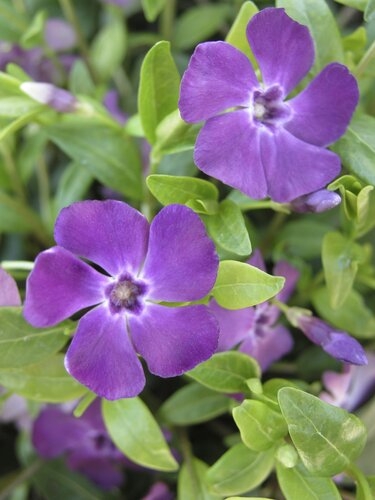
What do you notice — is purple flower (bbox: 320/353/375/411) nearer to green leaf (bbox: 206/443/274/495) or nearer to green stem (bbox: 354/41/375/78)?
green leaf (bbox: 206/443/274/495)

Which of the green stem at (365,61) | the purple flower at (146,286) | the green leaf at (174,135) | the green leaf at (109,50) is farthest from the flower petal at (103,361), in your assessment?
the green leaf at (109,50)

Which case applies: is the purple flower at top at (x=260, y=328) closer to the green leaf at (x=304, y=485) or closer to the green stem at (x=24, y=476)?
the green leaf at (x=304, y=485)

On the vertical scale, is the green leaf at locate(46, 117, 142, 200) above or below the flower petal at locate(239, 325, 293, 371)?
above

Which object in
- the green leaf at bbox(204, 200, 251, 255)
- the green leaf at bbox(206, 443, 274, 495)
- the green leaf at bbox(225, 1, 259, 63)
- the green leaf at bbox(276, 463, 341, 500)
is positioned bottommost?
the green leaf at bbox(206, 443, 274, 495)

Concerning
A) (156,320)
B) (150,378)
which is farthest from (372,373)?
(156,320)

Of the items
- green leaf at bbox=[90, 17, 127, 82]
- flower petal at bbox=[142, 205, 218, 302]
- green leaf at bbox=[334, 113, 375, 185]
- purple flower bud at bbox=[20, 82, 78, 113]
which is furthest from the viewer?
green leaf at bbox=[90, 17, 127, 82]

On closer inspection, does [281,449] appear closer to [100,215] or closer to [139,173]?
[100,215]

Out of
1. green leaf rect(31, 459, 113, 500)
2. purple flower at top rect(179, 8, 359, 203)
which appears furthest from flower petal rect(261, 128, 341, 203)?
green leaf rect(31, 459, 113, 500)

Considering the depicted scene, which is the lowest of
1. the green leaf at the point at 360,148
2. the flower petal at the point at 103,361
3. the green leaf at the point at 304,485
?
the green leaf at the point at 304,485
